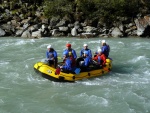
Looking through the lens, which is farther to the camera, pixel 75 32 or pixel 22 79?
pixel 75 32

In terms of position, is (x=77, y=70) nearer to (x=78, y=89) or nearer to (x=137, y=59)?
(x=78, y=89)

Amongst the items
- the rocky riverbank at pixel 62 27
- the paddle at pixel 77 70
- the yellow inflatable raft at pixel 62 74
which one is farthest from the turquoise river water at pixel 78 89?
the rocky riverbank at pixel 62 27

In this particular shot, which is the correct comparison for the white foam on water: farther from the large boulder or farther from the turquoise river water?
the large boulder

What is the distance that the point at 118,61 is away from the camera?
1600 cm

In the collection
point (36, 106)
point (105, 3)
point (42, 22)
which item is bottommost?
point (36, 106)

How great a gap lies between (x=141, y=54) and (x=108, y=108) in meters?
7.76

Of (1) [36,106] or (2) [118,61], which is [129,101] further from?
(2) [118,61]

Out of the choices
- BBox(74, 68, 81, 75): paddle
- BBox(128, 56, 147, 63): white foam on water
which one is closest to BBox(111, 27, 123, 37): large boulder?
BBox(128, 56, 147, 63): white foam on water

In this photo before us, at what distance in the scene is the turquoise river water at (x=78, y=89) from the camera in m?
10.4

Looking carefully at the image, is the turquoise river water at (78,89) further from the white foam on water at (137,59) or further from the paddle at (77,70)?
the paddle at (77,70)

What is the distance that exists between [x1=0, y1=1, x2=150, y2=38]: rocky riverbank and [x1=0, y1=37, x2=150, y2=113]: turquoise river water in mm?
5552

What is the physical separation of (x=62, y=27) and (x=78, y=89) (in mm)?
12136

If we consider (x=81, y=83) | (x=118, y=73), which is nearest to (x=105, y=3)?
(x=118, y=73)

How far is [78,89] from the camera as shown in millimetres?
11977
